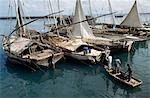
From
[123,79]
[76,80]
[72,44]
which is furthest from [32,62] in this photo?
[123,79]

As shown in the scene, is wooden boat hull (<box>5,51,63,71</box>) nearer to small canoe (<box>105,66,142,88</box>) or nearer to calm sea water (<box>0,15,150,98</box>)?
calm sea water (<box>0,15,150,98</box>)

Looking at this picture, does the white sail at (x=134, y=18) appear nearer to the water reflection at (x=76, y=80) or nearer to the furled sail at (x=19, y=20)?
the water reflection at (x=76, y=80)

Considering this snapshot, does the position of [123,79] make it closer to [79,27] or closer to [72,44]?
[72,44]

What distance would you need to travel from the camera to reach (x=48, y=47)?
128 ft

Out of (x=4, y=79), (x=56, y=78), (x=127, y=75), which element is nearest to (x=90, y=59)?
(x=56, y=78)

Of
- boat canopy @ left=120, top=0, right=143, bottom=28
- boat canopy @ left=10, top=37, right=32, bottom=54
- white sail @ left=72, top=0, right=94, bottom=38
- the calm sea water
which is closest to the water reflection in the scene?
the calm sea water

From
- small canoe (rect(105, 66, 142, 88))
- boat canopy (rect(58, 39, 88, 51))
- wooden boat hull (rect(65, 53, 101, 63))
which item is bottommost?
small canoe (rect(105, 66, 142, 88))

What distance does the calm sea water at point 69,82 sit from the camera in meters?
27.2

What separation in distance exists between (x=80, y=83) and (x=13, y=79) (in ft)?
26.3

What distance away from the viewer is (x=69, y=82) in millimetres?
30984

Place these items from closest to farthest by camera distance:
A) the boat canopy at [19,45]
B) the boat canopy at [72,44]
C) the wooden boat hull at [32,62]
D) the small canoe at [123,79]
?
the small canoe at [123,79]
the wooden boat hull at [32,62]
the boat canopy at [19,45]
the boat canopy at [72,44]

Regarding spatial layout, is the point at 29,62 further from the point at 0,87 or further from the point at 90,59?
the point at 90,59

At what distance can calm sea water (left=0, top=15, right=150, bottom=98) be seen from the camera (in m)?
27.2

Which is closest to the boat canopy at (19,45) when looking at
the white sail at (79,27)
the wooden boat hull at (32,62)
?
the wooden boat hull at (32,62)
